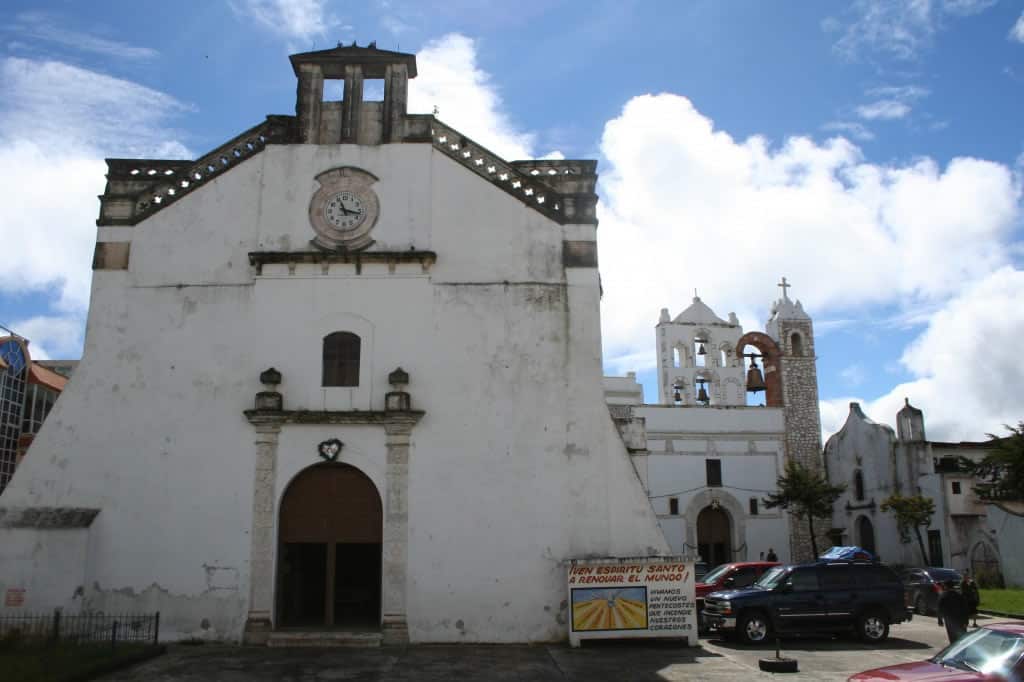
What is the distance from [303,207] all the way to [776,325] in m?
27.2

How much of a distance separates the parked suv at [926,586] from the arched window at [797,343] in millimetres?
15721

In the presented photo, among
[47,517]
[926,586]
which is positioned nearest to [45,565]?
[47,517]

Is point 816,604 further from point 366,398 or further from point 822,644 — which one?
point 366,398

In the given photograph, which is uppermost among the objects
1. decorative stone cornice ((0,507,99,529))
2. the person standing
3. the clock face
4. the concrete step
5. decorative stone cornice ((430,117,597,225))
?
decorative stone cornice ((430,117,597,225))

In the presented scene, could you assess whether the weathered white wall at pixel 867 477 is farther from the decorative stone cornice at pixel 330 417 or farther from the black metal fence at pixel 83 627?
the black metal fence at pixel 83 627

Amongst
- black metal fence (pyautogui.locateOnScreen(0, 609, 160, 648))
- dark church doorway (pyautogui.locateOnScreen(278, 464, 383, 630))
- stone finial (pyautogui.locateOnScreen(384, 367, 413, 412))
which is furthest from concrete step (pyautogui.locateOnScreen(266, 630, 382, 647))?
stone finial (pyautogui.locateOnScreen(384, 367, 413, 412))

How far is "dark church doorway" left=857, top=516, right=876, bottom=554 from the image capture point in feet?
119

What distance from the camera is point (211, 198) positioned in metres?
18.8

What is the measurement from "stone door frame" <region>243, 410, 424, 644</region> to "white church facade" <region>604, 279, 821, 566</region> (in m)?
19.2

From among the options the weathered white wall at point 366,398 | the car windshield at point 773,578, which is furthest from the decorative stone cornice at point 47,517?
the car windshield at point 773,578

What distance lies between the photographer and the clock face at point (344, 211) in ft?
61.2

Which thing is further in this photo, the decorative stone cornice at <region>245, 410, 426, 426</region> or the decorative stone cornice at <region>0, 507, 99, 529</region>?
the decorative stone cornice at <region>245, 410, 426, 426</region>

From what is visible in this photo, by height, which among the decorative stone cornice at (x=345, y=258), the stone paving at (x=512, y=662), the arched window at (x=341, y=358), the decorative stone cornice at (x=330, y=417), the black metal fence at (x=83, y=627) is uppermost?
the decorative stone cornice at (x=345, y=258)

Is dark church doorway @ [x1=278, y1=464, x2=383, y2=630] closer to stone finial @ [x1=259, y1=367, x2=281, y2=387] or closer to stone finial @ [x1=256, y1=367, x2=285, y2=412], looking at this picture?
stone finial @ [x1=256, y1=367, x2=285, y2=412]
